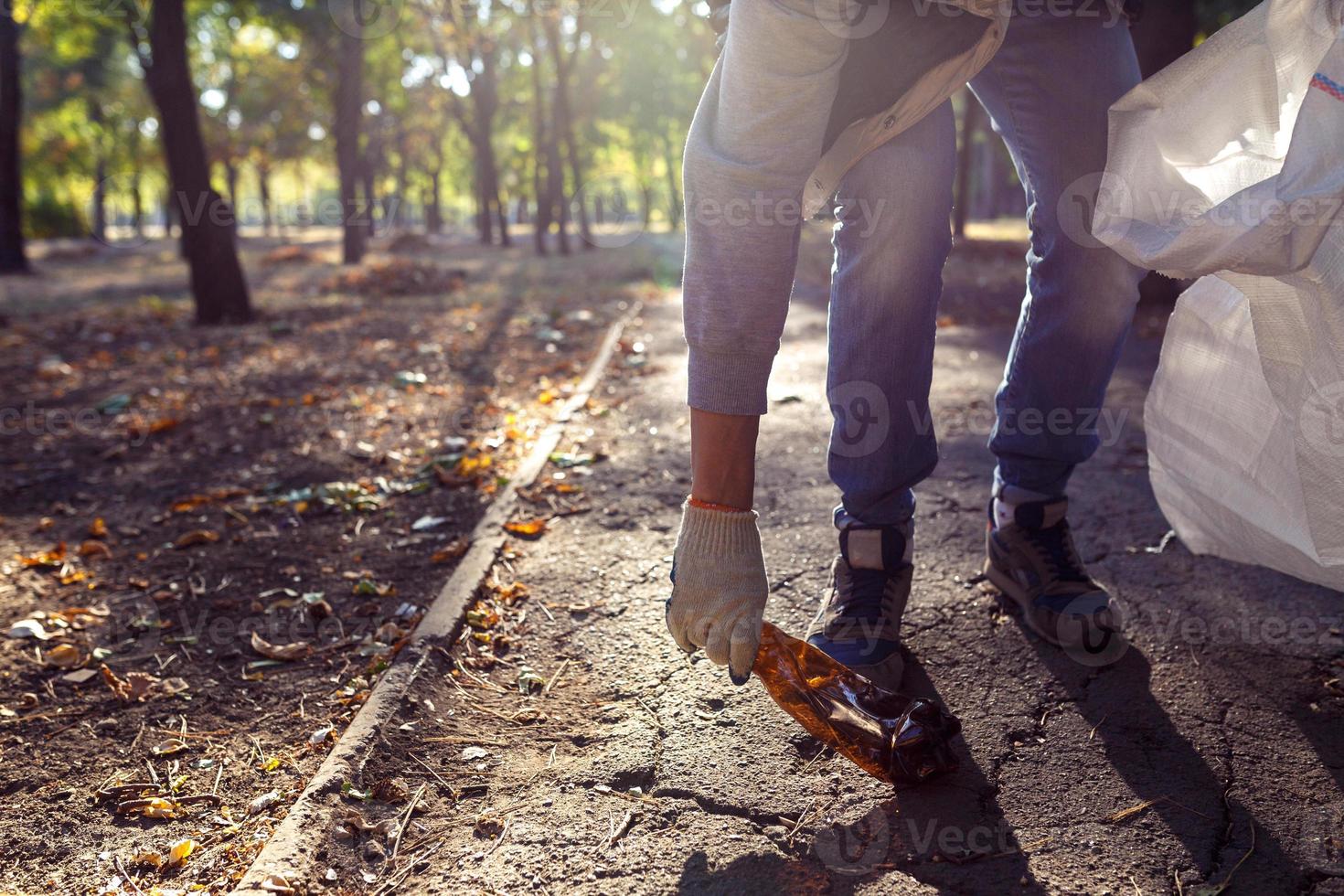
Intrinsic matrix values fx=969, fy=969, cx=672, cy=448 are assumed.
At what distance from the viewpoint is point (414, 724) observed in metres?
2.06

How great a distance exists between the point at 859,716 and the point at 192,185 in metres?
8.91

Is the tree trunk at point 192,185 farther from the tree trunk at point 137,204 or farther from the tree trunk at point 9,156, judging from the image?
the tree trunk at point 137,204

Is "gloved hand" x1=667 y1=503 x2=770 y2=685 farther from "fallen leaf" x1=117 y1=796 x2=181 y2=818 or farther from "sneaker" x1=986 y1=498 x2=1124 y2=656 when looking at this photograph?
"fallen leaf" x1=117 y1=796 x2=181 y2=818

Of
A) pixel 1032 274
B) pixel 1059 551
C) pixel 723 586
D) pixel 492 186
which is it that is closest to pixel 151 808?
pixel 723 586

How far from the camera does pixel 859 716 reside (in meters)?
1.72

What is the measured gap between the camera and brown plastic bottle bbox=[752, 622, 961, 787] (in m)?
1.69

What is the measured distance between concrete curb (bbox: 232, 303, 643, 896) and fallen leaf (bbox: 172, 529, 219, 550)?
3.11ft

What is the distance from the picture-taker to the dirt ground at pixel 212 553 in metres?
1.91

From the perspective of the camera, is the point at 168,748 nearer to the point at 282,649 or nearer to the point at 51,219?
the point at 282,649

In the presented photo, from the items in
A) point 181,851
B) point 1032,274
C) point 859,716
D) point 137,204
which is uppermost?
point 137,204

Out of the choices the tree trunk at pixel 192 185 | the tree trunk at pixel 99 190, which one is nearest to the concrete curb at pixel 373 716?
the tree trunk at pixel 192 185

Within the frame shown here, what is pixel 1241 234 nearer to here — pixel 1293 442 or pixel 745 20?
pixel 1293 442

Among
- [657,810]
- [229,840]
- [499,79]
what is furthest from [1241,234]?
[499,79]

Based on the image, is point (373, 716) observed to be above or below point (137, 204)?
below
